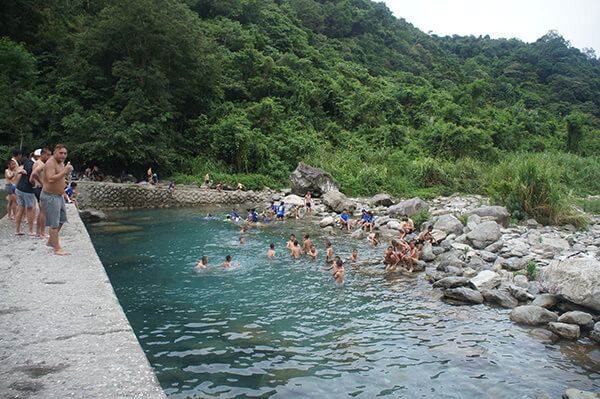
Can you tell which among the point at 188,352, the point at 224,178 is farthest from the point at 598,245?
the point at 224,178

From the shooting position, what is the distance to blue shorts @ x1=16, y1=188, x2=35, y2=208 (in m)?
8.40

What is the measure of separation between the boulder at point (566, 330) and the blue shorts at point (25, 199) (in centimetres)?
1104

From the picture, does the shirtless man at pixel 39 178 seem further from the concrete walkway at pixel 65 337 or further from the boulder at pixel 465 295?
the boulder at pixel 465 295

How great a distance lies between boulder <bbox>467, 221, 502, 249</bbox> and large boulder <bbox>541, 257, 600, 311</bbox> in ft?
16.8

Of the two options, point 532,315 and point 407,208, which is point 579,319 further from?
point 407,208

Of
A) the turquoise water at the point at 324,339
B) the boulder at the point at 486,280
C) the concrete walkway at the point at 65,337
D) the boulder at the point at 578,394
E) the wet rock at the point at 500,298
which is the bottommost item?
the turquoise water at the point at 324,339

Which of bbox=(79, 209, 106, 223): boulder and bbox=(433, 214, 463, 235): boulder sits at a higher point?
bbox=(433, 214, 463, 235): boulder

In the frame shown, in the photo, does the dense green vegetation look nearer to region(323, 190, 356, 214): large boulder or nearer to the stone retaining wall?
the stone retaining wall

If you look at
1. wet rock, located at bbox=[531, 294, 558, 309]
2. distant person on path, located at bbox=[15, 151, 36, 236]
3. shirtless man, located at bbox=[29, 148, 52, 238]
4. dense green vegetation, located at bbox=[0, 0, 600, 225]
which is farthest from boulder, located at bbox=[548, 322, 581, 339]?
distant person on path, located at bbox=[15, 151, 36, 236]

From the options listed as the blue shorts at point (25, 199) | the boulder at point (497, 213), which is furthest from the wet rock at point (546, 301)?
the blue shorts at point (25, 199)

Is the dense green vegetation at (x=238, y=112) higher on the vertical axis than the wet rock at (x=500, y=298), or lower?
higher

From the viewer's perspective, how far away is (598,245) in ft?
43.0

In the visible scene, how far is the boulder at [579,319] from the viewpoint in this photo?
7.42 meters

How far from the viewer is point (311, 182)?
87.2 feet
